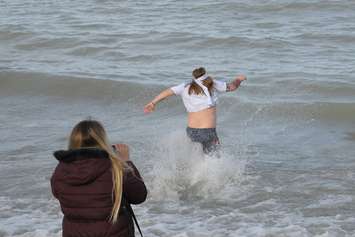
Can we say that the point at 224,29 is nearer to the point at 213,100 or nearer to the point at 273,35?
the point at 273,35

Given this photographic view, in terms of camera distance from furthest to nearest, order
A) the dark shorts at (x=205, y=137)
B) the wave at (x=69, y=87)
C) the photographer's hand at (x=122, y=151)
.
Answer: the wave at (x=69, y=87), the dark shorts at (x=205, y=137), the photographer's hand at (x=122, y=151)

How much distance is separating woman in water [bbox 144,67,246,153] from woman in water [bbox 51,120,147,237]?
13.5 feet

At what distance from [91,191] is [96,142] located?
308mm

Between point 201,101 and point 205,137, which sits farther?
point 205,137

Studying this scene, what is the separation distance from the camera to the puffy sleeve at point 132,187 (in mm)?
4379

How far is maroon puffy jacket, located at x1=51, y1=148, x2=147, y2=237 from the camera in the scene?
435 cm

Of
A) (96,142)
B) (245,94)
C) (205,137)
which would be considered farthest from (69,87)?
(96,142)

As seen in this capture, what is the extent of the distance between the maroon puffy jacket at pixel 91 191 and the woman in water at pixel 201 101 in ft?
13.5

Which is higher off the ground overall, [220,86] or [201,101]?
[220,86]

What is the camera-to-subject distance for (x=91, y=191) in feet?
14.5

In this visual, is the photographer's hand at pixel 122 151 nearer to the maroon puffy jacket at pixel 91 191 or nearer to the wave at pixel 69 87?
the maroon puffy jacket at pixel 91 191

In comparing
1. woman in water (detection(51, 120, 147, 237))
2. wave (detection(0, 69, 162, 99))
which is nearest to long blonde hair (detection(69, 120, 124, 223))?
woman in water (detection(51, 120, 147, 237))

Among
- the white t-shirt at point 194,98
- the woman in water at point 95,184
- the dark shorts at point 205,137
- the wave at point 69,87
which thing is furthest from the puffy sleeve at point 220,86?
the wave at point 69,87

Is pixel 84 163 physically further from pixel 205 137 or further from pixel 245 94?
pixel 245 94
